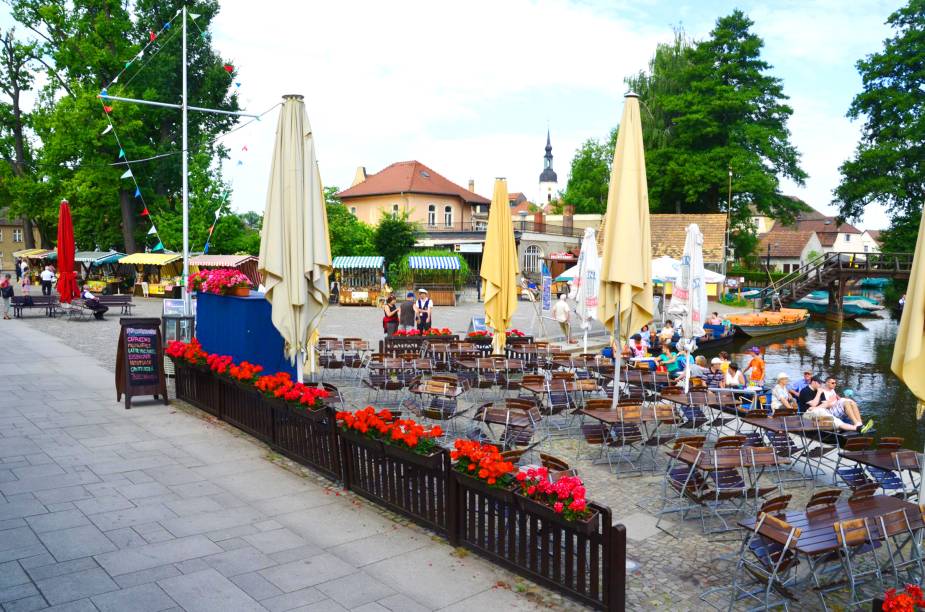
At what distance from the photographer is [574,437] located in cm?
1004

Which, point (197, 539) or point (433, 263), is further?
point (433, 263)

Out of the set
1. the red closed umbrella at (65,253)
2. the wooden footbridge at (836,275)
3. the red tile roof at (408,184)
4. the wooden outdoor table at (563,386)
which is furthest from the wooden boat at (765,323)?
the red tile roof at (408,184)

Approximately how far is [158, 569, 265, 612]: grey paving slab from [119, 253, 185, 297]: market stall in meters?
31.9

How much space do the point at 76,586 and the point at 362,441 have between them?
2814mm

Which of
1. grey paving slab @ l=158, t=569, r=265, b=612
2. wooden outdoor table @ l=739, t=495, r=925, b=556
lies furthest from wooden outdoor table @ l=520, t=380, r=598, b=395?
grey paving slab @ l=158, t=569, r=265, b=612

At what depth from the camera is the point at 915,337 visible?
5152mm

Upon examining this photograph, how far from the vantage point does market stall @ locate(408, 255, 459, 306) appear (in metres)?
36.2

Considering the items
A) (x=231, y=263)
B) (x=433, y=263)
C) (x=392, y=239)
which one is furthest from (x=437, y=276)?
(x=231, y=263)

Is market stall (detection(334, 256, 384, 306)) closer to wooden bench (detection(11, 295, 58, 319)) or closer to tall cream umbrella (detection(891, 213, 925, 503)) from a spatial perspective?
wooden bench (detection(11, 295, 58, 319))

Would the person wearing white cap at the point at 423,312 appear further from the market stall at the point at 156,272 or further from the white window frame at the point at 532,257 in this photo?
the white window frame at the point at 532,257

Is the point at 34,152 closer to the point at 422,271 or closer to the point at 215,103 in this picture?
the point at 215,103

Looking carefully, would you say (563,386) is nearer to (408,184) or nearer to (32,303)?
(32,303)

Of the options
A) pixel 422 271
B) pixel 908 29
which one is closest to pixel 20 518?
pixel 422 271

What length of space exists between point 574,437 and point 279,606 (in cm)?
618
